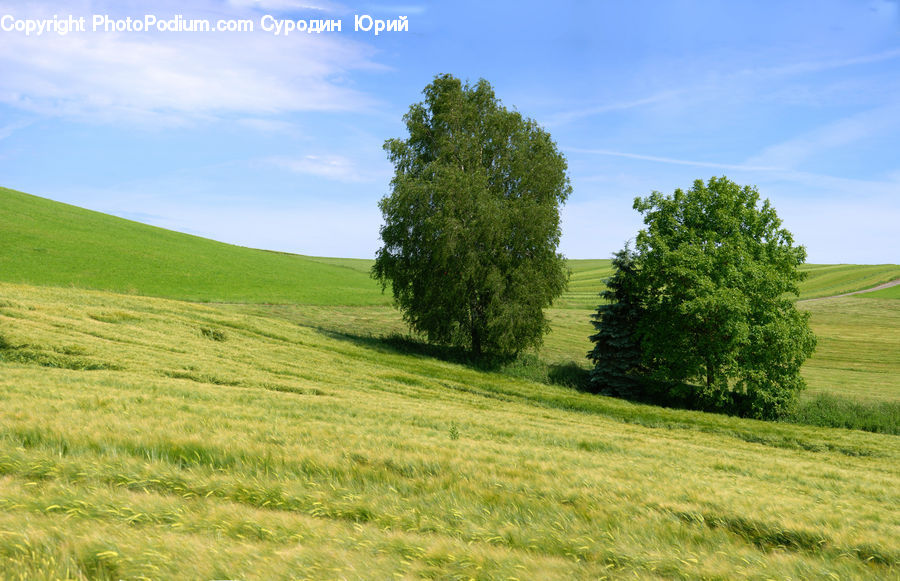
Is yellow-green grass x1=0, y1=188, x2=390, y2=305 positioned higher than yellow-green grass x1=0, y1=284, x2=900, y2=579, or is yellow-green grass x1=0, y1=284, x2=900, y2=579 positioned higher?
yellow-green grass x1=0, y1=188, x2=390, y2=305

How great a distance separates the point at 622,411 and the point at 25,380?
20.0 metres

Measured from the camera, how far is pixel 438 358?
113ft

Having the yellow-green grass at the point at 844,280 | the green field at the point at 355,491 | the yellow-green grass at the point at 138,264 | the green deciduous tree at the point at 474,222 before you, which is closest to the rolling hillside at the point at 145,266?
the yellow-green grass at the point at 138,264

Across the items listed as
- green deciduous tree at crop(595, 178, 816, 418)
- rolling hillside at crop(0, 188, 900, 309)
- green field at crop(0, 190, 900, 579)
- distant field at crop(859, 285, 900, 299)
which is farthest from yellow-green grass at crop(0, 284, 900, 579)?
distant field at crop(859, 285, 900, 299)

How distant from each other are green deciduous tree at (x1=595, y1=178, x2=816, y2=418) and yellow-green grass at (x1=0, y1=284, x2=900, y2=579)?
58.2 ft

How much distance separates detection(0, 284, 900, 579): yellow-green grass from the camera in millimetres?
4277

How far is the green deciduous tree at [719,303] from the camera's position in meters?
28.7

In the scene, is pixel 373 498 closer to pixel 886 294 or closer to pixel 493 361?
Answer: pixel 493 361

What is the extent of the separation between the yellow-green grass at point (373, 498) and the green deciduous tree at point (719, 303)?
58.2 feet

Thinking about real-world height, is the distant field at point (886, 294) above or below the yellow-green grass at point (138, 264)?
above

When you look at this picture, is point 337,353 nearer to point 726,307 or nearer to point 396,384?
point 396,384

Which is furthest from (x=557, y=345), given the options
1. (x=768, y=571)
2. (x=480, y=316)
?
(x=768, y=571)

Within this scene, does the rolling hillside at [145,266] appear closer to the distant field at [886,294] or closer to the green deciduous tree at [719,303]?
the green deciduous tree at [719,303]

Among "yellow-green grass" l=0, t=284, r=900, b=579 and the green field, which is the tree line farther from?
"yellow-green grass" l=0, t=284, r=900, b=579
